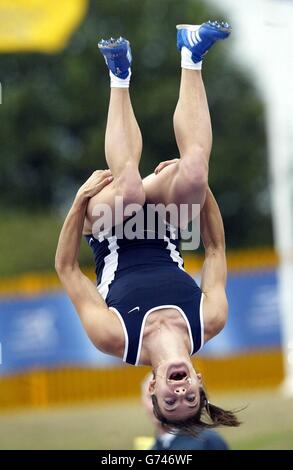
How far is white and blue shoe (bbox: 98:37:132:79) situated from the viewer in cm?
817

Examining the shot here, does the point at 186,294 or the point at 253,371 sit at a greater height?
the point at 253,371

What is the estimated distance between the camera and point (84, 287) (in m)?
8.30

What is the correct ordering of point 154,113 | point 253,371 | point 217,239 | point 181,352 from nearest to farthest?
point 181,352
point 217,239
point 253,371
point 154,113

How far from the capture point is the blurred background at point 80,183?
16562 millimetres

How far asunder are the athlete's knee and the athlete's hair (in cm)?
134

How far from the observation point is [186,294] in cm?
829

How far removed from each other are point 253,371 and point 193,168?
1130 cm

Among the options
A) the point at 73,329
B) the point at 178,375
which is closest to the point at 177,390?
the point at 178,375

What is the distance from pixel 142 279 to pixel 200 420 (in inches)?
40.1

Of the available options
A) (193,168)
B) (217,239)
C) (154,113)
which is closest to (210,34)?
(193,168)

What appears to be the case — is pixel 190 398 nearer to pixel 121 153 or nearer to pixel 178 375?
pixel 178 375

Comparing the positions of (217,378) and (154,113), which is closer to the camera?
(217,378)

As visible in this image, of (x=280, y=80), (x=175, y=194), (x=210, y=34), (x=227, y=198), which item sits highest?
(x=227, y=198)
